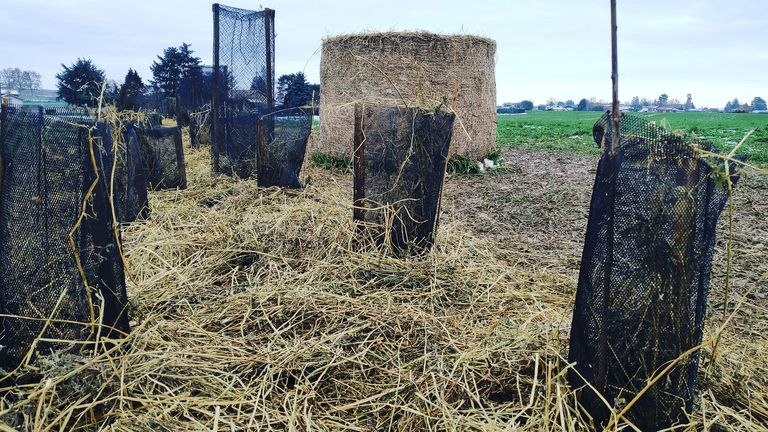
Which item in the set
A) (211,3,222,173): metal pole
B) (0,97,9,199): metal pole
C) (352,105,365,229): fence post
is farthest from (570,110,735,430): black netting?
(211,3,222,173): metal pole

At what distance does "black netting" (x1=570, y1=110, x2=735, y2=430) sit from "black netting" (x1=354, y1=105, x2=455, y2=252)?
1.98 m

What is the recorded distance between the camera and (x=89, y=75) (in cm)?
2481

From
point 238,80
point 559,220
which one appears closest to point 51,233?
point 559,220

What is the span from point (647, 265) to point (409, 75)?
330 inches

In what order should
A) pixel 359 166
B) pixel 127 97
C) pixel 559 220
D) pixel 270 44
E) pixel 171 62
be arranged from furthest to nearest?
pixel 171 62
pixel 127 97
pixel 270 44
pixel 559 220
pixel 359 166

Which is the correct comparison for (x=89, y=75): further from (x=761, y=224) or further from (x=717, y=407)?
(x=717, y=407)

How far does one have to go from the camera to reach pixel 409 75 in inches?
394

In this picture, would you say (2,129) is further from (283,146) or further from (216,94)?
(216,94)

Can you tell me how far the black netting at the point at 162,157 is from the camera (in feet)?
22.2

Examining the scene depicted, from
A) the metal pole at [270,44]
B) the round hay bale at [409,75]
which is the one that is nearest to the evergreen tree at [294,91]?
the metal pole at [270,44]

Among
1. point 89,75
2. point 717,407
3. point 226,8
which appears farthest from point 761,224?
point 89,75

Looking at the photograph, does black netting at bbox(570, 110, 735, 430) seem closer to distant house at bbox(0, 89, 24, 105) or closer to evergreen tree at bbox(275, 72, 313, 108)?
distant house at bbox(0, 89, 24, 105)

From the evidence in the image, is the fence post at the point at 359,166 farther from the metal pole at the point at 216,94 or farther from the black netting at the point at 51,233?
the metal pole at the point at 216,94

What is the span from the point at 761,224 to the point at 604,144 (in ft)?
16.2
